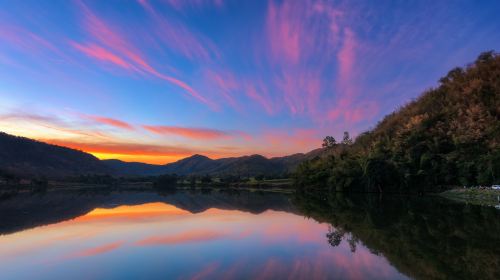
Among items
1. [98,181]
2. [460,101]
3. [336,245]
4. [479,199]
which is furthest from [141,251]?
[98,181]

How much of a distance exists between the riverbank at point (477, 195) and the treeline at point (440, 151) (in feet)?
11.0

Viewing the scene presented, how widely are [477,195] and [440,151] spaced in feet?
66.4

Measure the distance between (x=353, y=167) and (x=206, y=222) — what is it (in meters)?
52.1

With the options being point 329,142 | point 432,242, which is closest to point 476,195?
point 432,242

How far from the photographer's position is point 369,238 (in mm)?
17562

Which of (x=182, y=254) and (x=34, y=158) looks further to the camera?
(x=34, y=158)

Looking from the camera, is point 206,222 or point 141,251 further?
point 206,222

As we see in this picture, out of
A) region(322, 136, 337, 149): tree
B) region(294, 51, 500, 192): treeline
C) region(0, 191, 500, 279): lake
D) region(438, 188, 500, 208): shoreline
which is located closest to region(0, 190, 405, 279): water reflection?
region(0, 191, 500, 279): lake

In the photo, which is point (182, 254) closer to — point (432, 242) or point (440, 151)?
point (432, 242)

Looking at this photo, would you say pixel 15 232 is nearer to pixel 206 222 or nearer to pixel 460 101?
pixel 206 222

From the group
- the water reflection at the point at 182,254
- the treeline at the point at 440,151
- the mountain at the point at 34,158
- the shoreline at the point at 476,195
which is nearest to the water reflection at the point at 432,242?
the water reflection at the point at 182,254

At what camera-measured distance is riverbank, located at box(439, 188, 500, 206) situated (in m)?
37.9

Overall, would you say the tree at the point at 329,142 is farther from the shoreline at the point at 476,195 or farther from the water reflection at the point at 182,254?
the water reflection at the point at 182,254

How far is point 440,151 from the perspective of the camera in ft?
205
